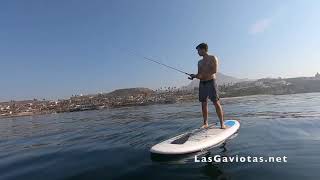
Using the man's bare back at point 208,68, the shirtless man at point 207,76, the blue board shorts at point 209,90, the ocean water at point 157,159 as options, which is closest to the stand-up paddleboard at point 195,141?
the ocean water at point 157,159

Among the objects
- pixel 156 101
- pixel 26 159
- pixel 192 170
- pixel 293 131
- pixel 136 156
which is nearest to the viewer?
pixel 192 170

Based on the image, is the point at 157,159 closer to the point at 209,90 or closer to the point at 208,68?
the point at 209,90

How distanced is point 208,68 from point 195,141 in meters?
3.23

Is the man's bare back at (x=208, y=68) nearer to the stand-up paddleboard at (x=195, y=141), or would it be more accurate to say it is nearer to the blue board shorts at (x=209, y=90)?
the blue board shorts at (x=209, y=90)

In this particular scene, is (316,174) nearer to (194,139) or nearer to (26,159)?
(194,139)

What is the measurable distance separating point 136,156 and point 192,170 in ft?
6.55

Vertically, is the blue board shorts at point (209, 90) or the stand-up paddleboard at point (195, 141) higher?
the blue board shorts at point (209, 90)

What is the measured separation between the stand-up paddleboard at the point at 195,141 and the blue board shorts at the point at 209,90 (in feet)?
3.19

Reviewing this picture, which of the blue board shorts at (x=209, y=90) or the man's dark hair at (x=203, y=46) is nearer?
the blue board shorts at (x=209, y=90)

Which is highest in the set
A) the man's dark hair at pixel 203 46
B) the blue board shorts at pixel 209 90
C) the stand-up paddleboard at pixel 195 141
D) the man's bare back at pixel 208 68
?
the man's dark hair at pixel 203 46

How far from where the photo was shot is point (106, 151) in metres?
9.52

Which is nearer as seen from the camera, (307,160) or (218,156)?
(307,160)

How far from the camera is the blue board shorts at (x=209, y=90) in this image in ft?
36.4

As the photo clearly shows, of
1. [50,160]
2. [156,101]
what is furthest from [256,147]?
[156,101]
